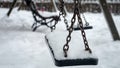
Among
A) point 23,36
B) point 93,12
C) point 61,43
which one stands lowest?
point 93,12

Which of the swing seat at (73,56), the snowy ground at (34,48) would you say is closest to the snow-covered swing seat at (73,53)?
the swing seat at (73,56)

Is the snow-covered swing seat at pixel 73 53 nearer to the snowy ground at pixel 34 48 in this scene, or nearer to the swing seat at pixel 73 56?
the swing seat at pixel 73 56

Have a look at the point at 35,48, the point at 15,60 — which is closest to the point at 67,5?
the point at 35,48

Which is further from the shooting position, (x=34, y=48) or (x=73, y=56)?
(x=34, y=48)

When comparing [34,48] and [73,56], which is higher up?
[73,56]

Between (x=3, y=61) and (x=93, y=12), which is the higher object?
(x=3, y=61)

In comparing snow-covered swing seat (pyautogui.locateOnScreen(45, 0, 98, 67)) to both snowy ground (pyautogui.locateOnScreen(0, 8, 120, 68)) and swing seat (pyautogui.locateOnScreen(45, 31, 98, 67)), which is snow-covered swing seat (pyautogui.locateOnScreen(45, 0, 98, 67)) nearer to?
swing seat (pyautogui.locateOnScreen(45, 31, 98, 67))

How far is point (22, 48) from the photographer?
549 centimetres

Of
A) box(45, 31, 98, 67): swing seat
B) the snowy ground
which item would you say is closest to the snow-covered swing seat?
box(45, 31, 98, 67): swing seat

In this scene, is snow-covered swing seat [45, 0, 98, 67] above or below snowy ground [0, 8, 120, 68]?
above

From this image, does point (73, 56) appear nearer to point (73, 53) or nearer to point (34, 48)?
point (73, 53)

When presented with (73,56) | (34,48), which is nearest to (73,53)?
(73,56)

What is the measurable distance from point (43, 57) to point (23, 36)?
1855mm

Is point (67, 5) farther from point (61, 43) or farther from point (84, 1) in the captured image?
point (61, 43)
